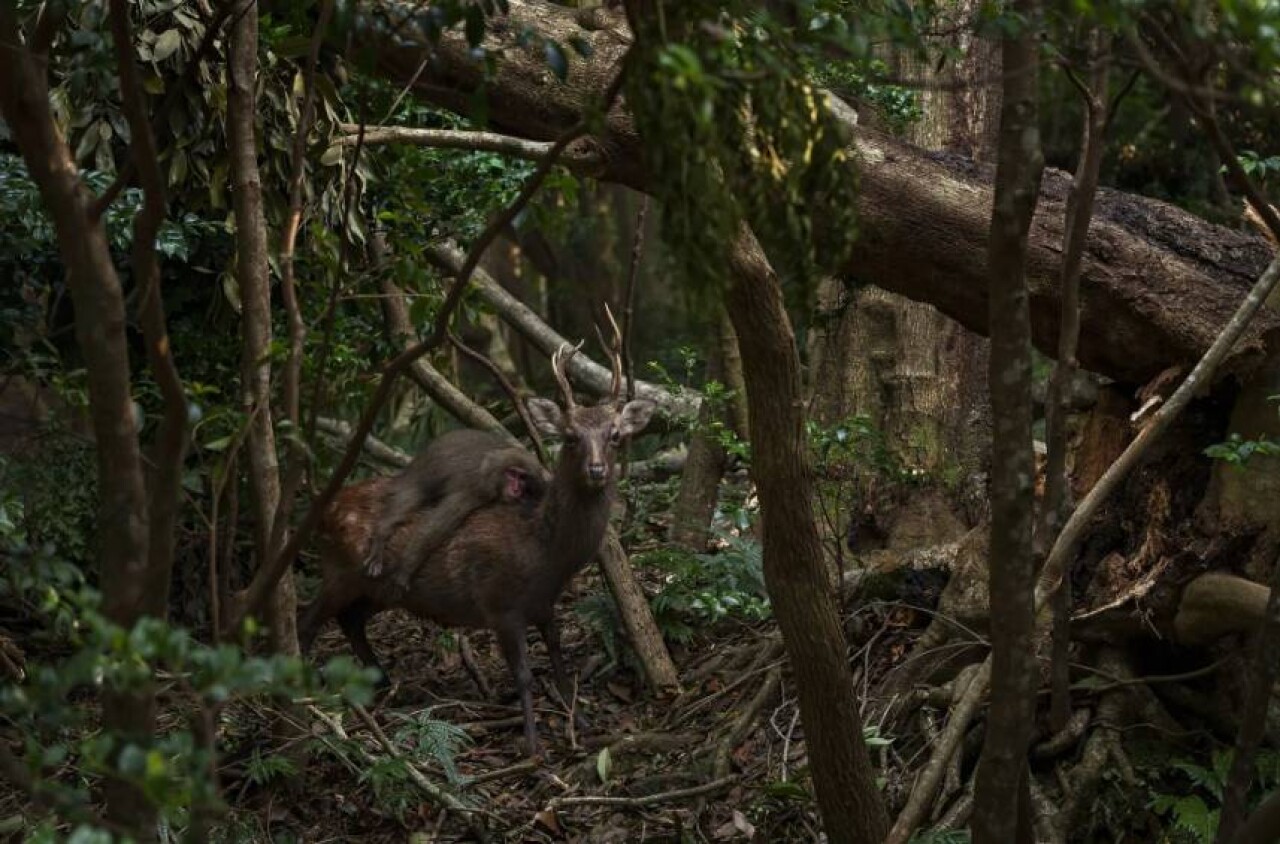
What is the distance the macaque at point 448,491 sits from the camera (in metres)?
9.43

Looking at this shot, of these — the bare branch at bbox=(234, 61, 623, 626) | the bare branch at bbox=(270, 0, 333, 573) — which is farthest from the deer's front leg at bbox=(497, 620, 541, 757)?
the bare branch at bbox=(234, 61, 623, 626)

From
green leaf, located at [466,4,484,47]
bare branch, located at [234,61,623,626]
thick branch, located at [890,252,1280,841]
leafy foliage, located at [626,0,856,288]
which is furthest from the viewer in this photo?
thick branch, located at [890,252,1280,841]

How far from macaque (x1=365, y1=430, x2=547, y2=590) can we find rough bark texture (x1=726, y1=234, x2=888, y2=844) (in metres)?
3.59

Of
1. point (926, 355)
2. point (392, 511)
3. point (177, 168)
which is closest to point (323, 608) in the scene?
point (392, 511)

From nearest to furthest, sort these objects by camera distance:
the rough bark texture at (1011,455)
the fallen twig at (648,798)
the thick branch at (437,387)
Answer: the rough bark texture at (1011,455)
the fallen twig at (648,798)
the thick branch at (437,387)

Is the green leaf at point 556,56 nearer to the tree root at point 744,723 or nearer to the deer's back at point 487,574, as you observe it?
the tree root at point 744,723

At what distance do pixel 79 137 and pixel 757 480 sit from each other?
13.7 feet

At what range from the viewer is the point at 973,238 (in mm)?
7203

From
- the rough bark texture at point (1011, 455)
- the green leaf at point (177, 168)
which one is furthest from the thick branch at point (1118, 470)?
the green leaf at point (177, 168)

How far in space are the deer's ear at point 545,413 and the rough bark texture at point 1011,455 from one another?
12.9ft

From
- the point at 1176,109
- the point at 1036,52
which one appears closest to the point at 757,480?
the point at 1036,52

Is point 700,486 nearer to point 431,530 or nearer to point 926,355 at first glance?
point 431,530

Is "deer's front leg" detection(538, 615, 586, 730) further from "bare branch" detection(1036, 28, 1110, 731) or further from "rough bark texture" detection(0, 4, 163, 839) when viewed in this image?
"rough bark texture" detection(0, 4, 163, 839)

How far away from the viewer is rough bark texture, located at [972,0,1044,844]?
16.1 ft
